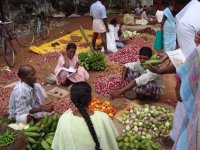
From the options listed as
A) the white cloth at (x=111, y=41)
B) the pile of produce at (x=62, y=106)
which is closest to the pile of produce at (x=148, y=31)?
the white cloth at (x=111, y=41)

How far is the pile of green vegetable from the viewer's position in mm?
4024

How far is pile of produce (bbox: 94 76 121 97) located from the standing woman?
164 centimetres

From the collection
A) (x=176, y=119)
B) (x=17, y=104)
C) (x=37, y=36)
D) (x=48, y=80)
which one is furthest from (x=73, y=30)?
(x=176, y=119)

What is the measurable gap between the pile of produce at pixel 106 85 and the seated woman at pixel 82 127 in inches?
133

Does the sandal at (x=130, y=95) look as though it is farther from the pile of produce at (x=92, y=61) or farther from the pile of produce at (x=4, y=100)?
the pile of produce at (x=4, y=100)

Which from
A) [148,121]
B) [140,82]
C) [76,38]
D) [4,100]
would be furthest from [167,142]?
[76,38]

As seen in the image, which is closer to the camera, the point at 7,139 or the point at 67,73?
the point at 7,139

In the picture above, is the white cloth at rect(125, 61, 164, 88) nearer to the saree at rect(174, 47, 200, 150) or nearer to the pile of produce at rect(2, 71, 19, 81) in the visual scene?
the pile of produce at rect(2, 71, 19, 81)

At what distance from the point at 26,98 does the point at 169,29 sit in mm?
4262

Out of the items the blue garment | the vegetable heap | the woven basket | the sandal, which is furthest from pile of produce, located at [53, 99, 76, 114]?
the woven basket

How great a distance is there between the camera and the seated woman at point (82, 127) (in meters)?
2.78

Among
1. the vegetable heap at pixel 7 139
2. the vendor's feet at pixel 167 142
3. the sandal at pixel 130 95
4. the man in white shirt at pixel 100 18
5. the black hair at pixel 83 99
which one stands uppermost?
the man in white shirt at pixel 100 18

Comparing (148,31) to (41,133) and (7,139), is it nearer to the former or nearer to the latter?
(41,133)

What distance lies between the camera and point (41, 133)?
4207 millimetres
